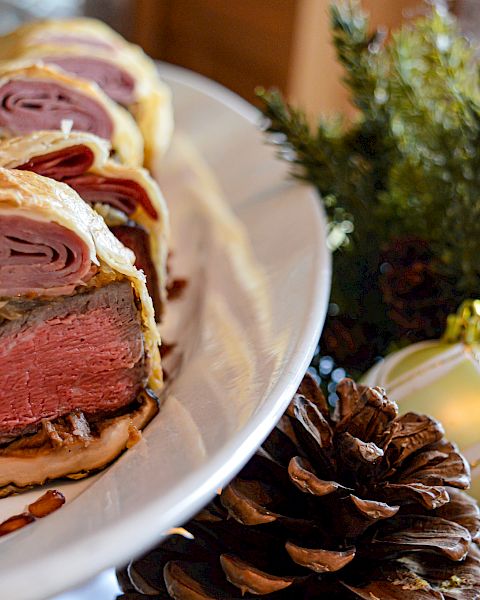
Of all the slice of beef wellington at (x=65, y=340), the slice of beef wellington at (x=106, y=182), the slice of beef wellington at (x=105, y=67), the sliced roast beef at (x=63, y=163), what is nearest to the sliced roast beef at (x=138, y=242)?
the slice of beef wellington at (x=106, y=182)

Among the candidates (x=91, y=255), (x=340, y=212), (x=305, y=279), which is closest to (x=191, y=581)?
(x=91, y=255)

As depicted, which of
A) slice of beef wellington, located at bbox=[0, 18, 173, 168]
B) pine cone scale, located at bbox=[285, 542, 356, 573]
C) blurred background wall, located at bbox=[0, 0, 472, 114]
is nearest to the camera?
pine cone scale, located at bbox=[285, 542, 356, 573]

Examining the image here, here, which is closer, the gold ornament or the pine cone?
the pine cone

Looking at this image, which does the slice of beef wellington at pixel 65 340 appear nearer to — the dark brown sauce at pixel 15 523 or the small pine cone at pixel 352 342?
the dark brown sauce at pixel 15 523

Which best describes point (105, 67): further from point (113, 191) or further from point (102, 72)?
point (113, 191)

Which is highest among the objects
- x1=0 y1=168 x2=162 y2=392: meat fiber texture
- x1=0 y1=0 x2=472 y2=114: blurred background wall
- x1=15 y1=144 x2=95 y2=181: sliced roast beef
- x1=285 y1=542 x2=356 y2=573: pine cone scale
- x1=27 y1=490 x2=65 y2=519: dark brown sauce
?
x1=0 y1=168 x2=162 y2=392: meat fiber texture

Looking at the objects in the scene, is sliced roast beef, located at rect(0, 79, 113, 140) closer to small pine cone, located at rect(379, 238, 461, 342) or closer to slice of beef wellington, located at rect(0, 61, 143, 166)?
slice of beef wellington, located at rect(0, 61, 143, 166)

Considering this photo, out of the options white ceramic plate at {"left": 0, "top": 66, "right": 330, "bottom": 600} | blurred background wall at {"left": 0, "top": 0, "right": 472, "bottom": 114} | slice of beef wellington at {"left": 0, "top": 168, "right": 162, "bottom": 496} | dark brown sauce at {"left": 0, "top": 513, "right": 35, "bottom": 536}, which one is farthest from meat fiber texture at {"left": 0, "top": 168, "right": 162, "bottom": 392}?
blurred background wall at {"left": 0, "top": 0, "right": 472, "bottom": 114}
